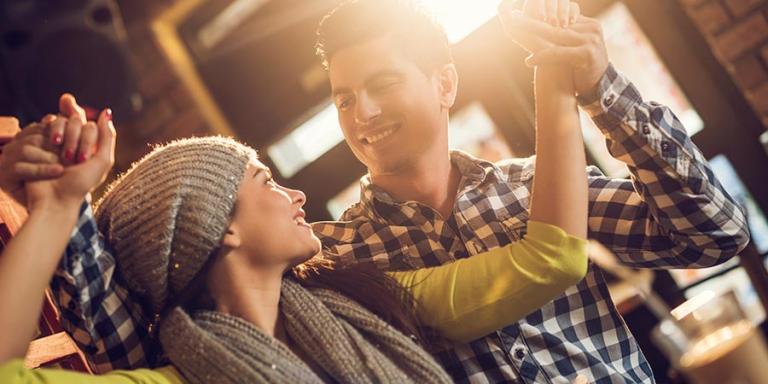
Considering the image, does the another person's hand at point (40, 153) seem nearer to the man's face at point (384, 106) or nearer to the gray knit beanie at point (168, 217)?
the gray knit beanie at point (168, 217)

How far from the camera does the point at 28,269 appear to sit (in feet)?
3.05

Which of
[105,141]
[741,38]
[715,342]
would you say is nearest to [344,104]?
[105,141]

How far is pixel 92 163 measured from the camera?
100 cm

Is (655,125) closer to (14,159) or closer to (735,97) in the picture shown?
(14,159)

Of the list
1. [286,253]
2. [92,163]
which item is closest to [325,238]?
[286,253]

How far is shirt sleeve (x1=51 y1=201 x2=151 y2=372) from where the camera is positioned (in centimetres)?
108

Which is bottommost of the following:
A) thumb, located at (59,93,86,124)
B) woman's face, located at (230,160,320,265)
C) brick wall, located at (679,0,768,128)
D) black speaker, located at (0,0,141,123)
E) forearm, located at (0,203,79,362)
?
brick wall, located at (679,0,768,128)

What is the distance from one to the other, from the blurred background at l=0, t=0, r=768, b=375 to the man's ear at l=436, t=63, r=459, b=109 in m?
1.06

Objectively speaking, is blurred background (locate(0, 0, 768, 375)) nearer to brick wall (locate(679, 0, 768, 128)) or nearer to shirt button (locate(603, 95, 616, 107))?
brick wall (locate(679, 0, 768, 128))

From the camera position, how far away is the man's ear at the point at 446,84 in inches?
62.1

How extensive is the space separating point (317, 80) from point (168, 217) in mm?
2205

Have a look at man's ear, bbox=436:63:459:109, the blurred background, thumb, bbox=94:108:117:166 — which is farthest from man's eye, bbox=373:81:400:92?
the blurred background

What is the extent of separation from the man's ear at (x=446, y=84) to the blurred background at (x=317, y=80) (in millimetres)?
1065

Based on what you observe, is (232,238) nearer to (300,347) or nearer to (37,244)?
(300,347)
